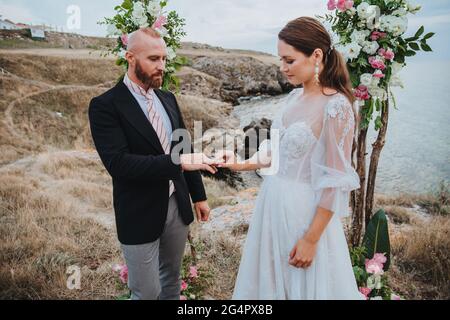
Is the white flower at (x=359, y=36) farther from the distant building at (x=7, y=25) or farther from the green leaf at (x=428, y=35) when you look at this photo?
the distant building at (x=7, y=25)

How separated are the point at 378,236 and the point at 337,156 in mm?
1700

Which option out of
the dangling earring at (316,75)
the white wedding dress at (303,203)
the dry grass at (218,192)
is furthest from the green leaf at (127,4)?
the dry grass at (218,192)

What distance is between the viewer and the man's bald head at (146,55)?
7.61ft

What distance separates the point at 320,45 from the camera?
6.73 ft

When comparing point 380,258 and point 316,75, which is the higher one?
point 316,75

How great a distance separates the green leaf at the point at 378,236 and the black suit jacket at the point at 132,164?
191 centimetres

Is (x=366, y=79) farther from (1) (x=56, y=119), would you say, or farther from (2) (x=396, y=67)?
(1) (x=56, y=119)

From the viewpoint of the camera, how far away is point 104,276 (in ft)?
12.6

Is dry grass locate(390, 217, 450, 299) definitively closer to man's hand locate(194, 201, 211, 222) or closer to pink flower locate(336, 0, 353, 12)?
man's hand locate(194, 201, 211, 222)

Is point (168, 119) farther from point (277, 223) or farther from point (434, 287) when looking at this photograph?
point (434, 287)

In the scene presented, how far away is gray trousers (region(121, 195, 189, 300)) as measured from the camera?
7.76 ft

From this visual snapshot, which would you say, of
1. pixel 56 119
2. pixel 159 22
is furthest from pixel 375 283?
pixel 56 119
